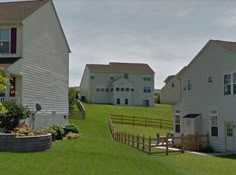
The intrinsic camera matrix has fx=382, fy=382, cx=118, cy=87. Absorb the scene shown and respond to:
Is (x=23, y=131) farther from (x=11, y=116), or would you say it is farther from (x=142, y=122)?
(x=142, y=122)

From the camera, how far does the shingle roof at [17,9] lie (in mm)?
26148

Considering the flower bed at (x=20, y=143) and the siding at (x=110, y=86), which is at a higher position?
the siding at (x=110, y=86)

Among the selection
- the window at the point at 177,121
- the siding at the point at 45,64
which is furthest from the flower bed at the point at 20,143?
the window at the point at 177,121

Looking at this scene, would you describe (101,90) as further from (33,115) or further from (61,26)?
(33,115)

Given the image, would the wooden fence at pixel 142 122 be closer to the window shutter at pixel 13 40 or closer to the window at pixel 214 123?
the window at pixel 214 123

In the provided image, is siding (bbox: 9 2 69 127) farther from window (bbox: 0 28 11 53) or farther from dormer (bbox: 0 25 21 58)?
window (bbox: 0 28 11 53)

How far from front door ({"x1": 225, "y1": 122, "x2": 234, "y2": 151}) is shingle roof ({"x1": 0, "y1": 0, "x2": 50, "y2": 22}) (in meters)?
16.6

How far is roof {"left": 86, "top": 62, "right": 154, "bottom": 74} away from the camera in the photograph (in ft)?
275

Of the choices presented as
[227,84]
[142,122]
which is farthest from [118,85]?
[227,84]

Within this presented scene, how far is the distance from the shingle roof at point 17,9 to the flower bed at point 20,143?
11.7 m

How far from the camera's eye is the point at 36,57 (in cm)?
2848

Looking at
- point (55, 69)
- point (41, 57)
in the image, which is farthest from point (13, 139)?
point (55, 69)

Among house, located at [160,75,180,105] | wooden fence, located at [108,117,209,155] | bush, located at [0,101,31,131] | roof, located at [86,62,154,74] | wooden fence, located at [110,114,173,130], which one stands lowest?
wooden fence, located at [108,117,209,155]

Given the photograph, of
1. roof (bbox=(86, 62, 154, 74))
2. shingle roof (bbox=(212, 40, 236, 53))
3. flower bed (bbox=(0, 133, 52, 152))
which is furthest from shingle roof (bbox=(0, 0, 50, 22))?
roof (bbox=(86, 62, 154, 74))
